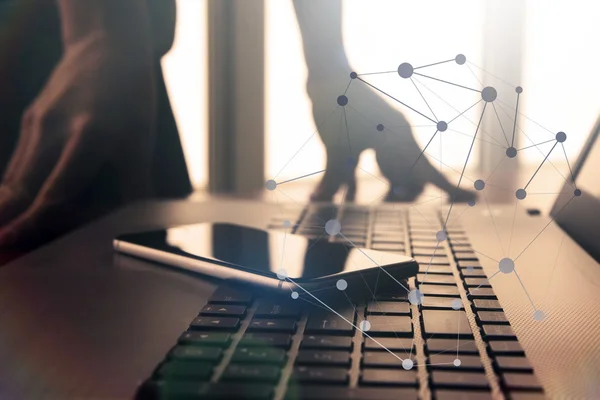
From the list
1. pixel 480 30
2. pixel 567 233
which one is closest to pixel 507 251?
pixel 567 233

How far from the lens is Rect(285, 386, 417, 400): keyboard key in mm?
192

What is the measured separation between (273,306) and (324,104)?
26 centimetres

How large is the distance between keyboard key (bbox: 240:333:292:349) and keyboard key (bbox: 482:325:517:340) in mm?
80

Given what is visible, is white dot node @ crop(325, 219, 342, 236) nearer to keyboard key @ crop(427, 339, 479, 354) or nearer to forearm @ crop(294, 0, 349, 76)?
keyboard key @ crop(427, 339, 479, 354)

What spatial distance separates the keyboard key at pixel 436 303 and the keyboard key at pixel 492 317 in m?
0.02

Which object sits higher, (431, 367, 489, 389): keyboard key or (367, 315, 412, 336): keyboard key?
(367, 315, 412, 336): keyboard key

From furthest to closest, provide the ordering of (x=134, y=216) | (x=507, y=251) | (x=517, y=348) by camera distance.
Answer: (x=134, y=216)
(x=507, y=251)
(x=517, y=348)

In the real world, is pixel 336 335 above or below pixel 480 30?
below

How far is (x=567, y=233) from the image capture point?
47 centimetres

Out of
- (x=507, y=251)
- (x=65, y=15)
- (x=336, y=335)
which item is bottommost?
(x=336, y=335)

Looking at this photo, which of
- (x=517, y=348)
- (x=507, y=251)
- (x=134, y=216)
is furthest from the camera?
(x=134, y=216)

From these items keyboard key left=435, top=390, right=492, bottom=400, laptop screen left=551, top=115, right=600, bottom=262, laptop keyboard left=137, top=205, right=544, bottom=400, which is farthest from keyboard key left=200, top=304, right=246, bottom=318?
laptop screen left=551, top=115, right=600, bottom=262

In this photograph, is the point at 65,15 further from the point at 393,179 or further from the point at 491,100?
the point at 491,100

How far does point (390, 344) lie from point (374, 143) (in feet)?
0.62
